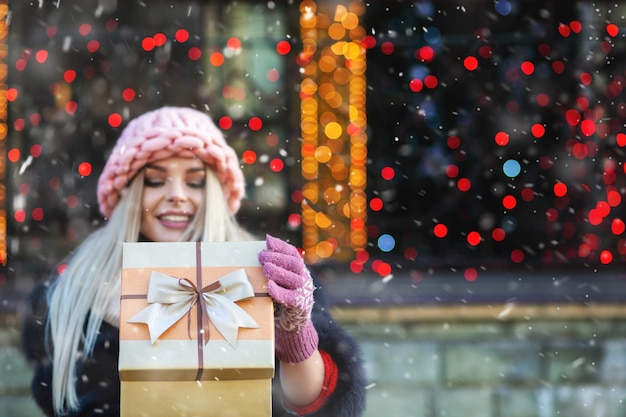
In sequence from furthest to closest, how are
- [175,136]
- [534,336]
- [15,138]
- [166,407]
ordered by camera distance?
[15,138]
[534,336]
[175,136]
[166,407]

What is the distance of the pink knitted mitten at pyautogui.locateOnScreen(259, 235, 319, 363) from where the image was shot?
2.04 m

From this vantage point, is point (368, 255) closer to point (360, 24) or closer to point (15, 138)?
point (360, 24)

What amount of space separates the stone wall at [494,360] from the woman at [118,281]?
2.36 m

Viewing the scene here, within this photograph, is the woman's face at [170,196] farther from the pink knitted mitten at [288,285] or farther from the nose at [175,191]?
the pink knitted mitten at [288,285]

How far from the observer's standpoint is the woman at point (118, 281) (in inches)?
101

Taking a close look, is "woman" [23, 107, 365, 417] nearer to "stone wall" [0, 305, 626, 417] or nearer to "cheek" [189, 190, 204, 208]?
"cheek" [189, 190, 204, 208]

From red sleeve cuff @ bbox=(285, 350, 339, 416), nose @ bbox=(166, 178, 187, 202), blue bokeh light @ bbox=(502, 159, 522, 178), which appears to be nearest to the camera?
red sleeve cuff @ bbox=(285, 350, 339, 416)

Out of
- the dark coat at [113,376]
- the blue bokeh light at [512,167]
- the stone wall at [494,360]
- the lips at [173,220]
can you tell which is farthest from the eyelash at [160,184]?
the blue bokeh light at [512,167]

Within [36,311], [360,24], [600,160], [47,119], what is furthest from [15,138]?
[600,160]

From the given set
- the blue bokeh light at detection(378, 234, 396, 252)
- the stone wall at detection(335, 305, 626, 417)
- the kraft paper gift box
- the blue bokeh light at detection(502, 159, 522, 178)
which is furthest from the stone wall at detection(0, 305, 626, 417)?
the kraft paper gift box

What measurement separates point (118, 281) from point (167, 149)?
0.40m

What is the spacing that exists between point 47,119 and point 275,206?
144 centimetres

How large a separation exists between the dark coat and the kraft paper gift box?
0.55 m

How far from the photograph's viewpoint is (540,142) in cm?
574
